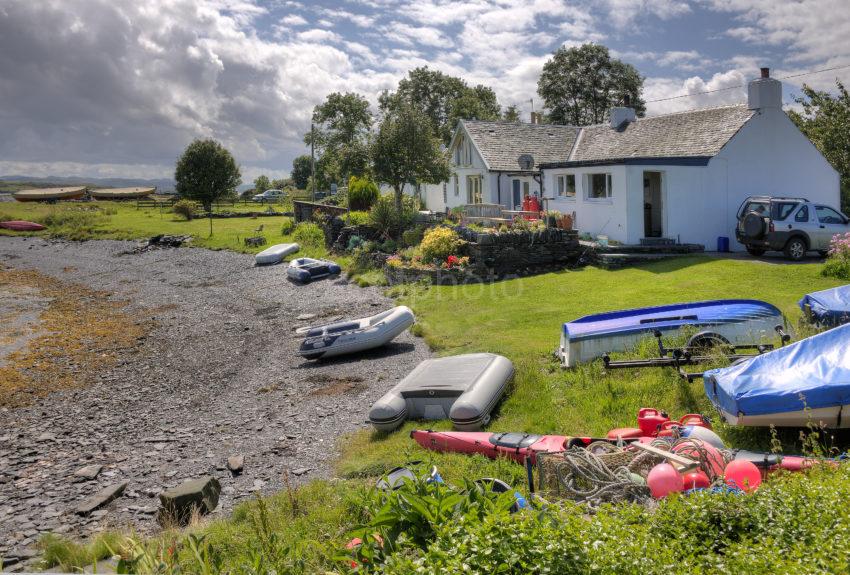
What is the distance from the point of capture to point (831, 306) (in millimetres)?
11477

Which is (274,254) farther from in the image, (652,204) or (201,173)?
(201,173)

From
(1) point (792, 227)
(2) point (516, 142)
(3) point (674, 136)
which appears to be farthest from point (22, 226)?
(1) point (792, 227)

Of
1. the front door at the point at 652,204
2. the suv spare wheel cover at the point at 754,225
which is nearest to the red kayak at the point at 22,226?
the front door at the point at 652,204

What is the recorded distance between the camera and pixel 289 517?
331 inches

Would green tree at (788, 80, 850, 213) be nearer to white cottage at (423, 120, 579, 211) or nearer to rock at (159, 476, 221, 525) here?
white cottage at (423, 120, 579, 211)

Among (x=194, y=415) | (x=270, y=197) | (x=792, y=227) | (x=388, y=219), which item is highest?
(x=270, y=197)

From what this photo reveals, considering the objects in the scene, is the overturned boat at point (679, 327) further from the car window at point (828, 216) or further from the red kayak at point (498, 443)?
the car window at point (828, 216)

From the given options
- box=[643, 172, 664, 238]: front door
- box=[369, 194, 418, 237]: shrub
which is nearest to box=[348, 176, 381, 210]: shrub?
box=[369, 194, 418, 237]: shrub

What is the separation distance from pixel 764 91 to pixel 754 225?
6.36 m

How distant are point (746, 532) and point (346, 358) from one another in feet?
45.1

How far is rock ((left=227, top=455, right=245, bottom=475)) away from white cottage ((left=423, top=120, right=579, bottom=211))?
78.5 feet

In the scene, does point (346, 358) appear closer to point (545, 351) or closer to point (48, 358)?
point (545, 351)

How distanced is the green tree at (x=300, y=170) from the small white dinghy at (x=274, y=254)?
6505 centimetres

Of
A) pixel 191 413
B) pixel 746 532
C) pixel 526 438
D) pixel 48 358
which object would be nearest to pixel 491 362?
pixel 526 438
